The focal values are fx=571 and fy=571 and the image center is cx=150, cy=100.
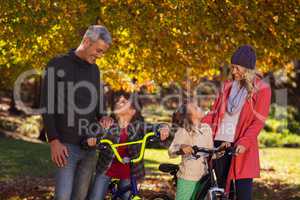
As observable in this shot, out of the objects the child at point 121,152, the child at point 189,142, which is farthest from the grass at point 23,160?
the child at point 189,142

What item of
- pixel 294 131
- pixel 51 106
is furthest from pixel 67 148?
pixel 294 131

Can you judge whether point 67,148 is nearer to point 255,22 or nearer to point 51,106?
point 51,106

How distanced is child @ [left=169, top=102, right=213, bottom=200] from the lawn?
5.95 metres

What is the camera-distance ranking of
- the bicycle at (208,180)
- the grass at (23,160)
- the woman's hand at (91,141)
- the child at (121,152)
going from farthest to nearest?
the grass at (23,160) < the child at (121,152) < the bicycle at (208,180) < the woman's hand at (91,141)

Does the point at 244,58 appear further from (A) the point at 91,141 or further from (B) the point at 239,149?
(A) the point at 91,141

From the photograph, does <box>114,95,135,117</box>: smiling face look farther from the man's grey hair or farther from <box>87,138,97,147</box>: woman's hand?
the man's grey hair

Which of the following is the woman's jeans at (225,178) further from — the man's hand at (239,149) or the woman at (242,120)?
the man's hand at (239,149)

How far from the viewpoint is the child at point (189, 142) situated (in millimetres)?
6824

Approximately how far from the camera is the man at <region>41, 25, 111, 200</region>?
5.77 meters

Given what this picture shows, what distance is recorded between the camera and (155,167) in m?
20.4

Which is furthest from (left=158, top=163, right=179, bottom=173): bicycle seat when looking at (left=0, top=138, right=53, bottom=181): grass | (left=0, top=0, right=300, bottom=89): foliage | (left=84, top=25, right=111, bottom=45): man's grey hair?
(left=0, top=138, right=53, bottom=181): grass

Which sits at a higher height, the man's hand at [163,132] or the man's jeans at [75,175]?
the man's hand at [163,132]

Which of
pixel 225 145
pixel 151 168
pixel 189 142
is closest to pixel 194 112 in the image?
pixel 189 142

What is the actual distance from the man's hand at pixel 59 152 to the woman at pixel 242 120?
6.74 ft
